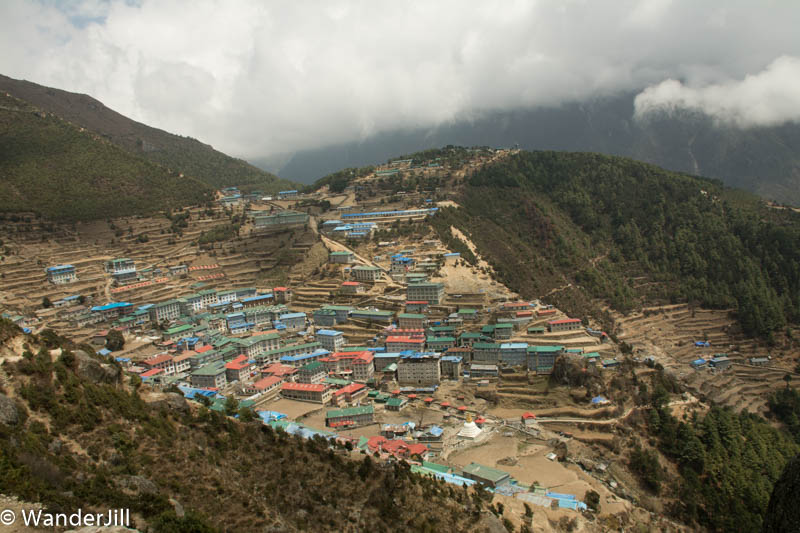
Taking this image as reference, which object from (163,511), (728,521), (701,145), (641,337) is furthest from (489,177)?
(701,145)

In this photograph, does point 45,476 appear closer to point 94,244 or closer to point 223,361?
point 223,361

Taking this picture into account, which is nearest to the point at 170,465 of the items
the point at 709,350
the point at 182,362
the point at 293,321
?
the point at 182,362

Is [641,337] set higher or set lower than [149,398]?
lower

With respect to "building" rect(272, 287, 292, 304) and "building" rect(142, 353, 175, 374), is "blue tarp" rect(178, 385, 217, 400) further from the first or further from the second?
"building" rect(272, 287, 292, 304)

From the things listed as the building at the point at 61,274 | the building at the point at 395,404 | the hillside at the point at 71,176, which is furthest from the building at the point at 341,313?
the hillside at the point at 71,176

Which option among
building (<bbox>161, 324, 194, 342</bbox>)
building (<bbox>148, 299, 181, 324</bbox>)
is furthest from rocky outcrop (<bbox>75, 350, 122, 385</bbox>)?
building (<bbox>148, 299, 181, 324</bbox>)
